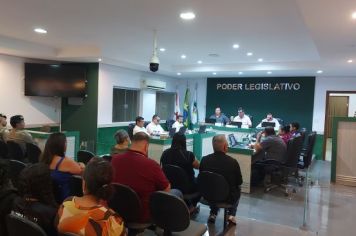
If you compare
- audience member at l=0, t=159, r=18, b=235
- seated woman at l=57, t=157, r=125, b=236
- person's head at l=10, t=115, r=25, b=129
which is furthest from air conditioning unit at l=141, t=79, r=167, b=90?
seated woman at l=57, t=157, r=125, b=236

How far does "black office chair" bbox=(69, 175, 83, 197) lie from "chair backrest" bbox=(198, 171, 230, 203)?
128 cm

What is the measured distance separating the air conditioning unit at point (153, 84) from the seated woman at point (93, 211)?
7.80 metres

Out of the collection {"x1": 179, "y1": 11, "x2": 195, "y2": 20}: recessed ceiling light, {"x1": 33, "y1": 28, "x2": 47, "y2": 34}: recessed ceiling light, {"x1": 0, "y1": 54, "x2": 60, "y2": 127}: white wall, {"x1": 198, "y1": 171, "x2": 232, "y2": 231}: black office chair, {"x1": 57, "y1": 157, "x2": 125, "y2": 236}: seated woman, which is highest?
{"x1": 33, "y1": 28, "x2": 47, "y2": 34}: recessed ceiling light

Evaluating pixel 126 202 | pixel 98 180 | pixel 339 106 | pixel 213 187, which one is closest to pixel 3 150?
pixel 126 202

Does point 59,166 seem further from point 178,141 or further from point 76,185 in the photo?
point 178,141

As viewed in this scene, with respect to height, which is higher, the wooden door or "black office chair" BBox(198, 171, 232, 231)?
the wooden door

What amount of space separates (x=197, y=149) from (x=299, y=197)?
300 cm

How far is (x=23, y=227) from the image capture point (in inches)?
61.6

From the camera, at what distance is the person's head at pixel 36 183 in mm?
1843

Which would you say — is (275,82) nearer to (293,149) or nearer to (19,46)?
(293,149)

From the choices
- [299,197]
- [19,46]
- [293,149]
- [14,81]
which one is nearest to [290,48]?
[293,149]

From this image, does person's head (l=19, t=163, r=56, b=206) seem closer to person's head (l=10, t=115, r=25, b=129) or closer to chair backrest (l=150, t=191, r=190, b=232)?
chair backrest (l=150, t=191, r=190, b=232)

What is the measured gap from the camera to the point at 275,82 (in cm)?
1014

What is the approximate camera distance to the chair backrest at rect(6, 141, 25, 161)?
15.1 ft
